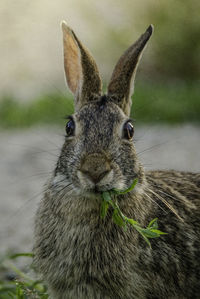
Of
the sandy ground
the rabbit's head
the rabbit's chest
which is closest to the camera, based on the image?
the rabbit's head

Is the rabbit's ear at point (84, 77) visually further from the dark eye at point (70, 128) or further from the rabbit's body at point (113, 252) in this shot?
the rabbit's body at point (113, 252)

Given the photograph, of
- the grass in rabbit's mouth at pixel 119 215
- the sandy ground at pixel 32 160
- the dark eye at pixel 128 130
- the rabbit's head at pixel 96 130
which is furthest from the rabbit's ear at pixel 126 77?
the sandy ground at pixel 32 160

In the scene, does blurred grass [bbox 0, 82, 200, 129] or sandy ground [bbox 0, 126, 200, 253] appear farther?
blurred grass [bbox 0, 82, 200, 129]

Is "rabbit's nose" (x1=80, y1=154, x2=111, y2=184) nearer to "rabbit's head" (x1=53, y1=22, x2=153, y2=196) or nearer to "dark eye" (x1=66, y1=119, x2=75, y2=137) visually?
"rabbit's head" (x1=53, y1=22, x2=153, y2=196)

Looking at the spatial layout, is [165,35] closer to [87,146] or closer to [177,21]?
[177,21]

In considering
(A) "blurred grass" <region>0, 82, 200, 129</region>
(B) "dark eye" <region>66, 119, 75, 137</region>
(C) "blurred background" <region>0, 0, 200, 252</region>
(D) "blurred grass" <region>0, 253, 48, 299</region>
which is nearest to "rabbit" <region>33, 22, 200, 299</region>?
(B) "dark eye" <region>66, 119, 75, 137</region>

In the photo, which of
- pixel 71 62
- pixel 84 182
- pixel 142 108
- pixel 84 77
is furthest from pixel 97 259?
pixel 142 108
